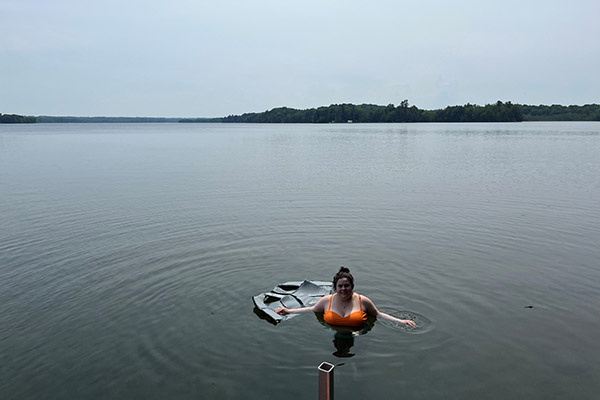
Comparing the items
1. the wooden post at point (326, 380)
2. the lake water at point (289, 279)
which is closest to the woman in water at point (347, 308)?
the lake water at point (289, 279)

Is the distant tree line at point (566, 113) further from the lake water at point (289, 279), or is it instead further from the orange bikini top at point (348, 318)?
the orange bikini top at point (348, 318)

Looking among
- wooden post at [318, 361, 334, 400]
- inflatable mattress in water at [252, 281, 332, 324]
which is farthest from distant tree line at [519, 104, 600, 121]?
wooden post at [318, 361, 334, 400]

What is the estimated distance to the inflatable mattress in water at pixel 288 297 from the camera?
9.54m

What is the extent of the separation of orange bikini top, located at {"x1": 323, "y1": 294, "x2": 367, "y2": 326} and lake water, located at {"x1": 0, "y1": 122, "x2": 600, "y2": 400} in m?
0.31

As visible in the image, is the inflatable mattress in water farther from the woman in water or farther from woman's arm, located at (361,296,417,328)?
woman's arm, located at (361,296,417,328)

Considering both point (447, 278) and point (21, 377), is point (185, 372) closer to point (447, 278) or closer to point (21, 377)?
point (21, 377)

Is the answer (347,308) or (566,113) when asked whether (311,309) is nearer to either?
(347,308)

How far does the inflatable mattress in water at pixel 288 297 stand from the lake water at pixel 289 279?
1.07ft

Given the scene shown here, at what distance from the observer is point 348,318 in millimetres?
9039

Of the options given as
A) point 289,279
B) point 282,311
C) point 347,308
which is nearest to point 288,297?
point 282,311

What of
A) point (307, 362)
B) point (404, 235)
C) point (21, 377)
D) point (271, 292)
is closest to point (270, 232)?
point (404, 235)

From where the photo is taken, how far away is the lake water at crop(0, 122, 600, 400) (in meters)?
7.48

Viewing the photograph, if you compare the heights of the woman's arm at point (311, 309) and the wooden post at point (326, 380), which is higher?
the wooden post at point (326, 380)

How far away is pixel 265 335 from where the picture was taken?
8.88 m
